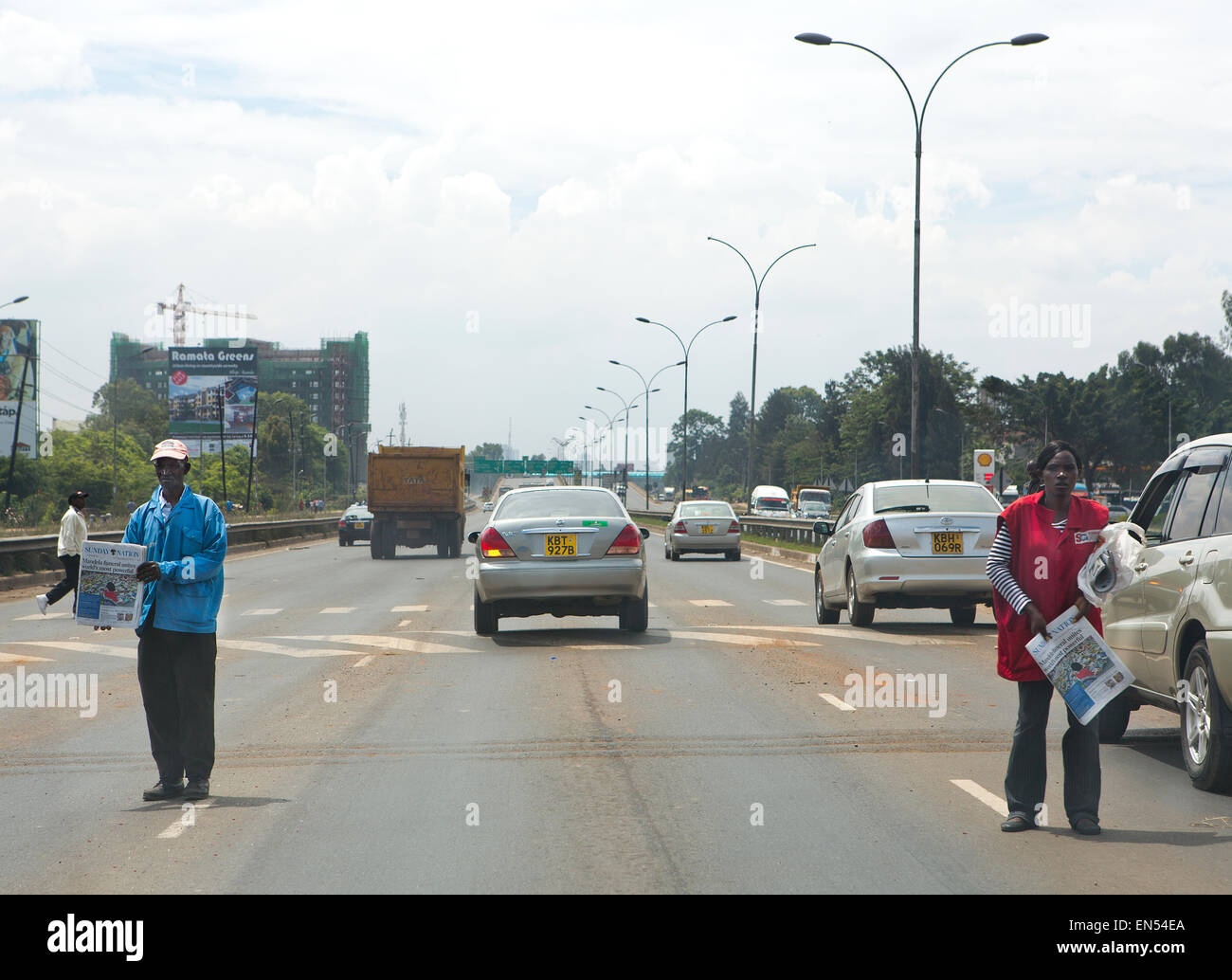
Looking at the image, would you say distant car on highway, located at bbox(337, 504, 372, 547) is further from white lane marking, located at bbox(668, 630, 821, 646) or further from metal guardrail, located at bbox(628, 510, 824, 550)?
white lane marking, located at bbox(668, 630, 821, 646)

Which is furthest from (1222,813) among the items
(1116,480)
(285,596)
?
(1116,480)

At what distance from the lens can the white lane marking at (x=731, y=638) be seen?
14609mm

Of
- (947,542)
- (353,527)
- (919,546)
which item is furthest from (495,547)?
(353,527)

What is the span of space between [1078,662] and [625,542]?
8852 mm

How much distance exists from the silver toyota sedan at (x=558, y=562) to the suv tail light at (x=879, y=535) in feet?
7.87

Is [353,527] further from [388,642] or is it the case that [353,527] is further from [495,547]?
[495,547]

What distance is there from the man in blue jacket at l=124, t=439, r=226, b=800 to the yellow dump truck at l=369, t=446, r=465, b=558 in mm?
31899

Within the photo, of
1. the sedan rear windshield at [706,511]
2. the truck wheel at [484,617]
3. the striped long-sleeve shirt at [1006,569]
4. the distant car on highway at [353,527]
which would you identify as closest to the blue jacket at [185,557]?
the striped long-sleeve shirt at [1006,569]

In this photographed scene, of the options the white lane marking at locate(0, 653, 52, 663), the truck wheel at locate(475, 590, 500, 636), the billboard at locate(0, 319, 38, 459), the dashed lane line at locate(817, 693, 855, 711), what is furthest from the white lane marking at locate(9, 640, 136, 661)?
the billboard at locate(0, 319, 38, 459)

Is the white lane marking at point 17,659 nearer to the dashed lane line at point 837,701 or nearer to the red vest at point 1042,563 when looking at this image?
the dashed lane line at point 837,701

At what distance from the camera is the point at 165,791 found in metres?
7.07

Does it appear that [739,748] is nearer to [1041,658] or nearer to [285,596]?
[1041,658]

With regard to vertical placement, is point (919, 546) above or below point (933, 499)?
below

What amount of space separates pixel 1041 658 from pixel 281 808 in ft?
11.6
